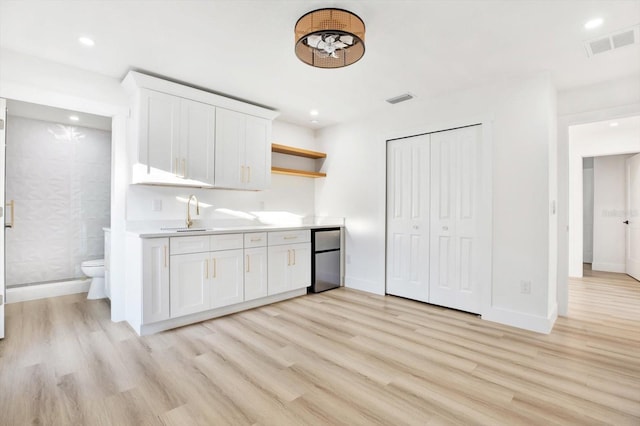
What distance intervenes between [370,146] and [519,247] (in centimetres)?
222

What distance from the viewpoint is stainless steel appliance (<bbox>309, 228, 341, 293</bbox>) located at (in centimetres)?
430

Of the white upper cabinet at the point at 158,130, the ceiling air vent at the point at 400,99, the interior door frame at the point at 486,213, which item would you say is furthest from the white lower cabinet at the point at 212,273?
the interior door frame at the point at 486,213

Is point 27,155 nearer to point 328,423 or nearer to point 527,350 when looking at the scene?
point 328,423

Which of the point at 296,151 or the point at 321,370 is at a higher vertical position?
the point at 296,151

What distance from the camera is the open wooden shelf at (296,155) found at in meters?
4.41

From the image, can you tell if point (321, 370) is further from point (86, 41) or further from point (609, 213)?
point (609, 213)

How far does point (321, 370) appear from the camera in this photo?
2236 mm

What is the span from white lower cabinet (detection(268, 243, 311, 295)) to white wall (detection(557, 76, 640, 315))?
2.89 meters

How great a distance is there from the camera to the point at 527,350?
2553 millimetres

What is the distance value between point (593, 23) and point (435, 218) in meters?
2.14

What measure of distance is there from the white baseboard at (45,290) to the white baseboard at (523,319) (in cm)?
505

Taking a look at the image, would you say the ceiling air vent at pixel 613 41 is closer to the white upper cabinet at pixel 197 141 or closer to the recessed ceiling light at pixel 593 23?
the recessed ceiling light at pixel 593 23

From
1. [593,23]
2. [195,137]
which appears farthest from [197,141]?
[593,23]

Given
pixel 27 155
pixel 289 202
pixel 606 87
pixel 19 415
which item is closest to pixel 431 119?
pixel 606 87
